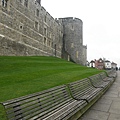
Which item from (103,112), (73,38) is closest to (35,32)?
(73,38)

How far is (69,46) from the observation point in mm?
45469

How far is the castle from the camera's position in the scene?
64.9 feet

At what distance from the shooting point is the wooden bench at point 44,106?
10.2 ft

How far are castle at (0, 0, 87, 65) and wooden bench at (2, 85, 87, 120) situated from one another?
1555cm

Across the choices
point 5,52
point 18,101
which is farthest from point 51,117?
point 5,52

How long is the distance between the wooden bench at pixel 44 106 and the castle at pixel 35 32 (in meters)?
15.5

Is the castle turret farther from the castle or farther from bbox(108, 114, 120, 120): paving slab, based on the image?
bbox(108, 114, 120, 120): paving slab

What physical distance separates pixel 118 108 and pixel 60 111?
112 inches

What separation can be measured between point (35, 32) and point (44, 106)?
982 inches

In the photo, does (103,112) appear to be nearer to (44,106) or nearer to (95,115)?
(95,115)

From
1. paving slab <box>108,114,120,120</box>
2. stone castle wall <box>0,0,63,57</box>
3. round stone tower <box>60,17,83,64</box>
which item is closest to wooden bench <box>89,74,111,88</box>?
paving slab <box>108,114,120,120</box>

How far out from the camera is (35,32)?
91.6ft

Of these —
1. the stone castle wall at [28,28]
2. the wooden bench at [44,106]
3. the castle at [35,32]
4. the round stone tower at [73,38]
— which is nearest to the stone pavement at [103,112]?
the wooden bench at [44,106]

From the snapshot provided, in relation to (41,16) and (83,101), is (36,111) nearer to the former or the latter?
(83,101)
